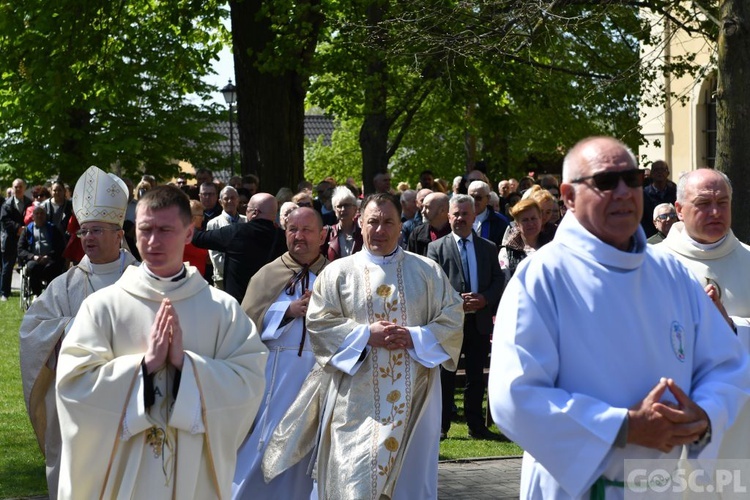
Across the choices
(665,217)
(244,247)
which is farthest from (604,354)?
(665,217)

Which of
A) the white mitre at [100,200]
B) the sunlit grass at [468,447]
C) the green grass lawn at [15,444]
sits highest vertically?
the white mitre at [100,200]

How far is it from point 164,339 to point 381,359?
2.68m

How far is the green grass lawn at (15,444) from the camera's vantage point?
9039 mm

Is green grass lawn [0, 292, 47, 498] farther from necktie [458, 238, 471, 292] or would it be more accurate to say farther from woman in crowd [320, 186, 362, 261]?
necktie [458, 238, 471, 292]

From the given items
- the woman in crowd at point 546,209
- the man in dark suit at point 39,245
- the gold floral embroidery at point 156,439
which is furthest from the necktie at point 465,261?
the man in dark suit at point 39,245

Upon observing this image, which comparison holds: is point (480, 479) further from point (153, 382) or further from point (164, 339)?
point (164, 339)

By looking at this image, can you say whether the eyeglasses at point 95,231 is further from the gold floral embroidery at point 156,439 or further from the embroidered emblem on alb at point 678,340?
the embroidered emblem on alb at point 678,340

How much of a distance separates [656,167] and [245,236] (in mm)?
6762

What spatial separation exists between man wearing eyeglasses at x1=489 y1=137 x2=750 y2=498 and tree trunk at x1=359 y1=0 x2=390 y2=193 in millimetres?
10404

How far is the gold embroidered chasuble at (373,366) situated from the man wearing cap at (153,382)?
2078 mm

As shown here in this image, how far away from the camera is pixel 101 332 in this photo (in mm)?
5426

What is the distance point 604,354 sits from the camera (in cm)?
423

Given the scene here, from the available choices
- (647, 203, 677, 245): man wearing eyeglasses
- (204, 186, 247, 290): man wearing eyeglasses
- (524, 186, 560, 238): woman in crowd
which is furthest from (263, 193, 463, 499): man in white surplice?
(204, 186, 247, 290): man wearing eyeglasses

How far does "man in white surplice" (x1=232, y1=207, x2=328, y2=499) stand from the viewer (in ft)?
27.7
